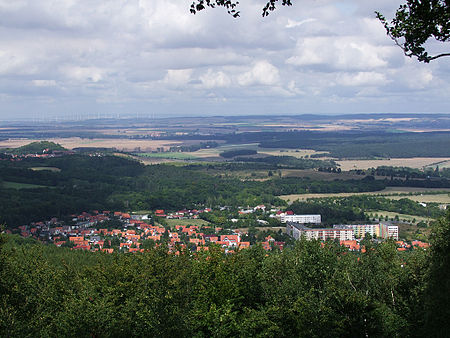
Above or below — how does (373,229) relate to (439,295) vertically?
below

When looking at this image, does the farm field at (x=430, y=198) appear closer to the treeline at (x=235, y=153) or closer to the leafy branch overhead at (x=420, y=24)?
the leafy branch overhead at (x=420, y=24)

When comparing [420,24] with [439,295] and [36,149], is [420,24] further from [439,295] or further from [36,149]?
[36,149]

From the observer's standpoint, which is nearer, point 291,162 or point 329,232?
point 329,232

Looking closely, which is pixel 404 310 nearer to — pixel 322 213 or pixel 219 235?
pixel 219 235

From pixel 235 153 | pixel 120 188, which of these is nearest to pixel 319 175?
pixel 120 188

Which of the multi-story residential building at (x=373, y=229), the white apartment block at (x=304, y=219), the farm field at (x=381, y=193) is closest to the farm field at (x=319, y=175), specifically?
the farm field at (x=381, y=193)

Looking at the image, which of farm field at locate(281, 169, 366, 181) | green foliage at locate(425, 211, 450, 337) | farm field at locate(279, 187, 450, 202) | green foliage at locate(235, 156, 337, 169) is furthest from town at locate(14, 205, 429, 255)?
green foliage at locate(235, 156, 337, 169)

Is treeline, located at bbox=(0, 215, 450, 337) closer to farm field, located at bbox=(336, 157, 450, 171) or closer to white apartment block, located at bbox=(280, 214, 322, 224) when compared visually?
white apartment block, located at bbox=(280, 214, 322, 224)

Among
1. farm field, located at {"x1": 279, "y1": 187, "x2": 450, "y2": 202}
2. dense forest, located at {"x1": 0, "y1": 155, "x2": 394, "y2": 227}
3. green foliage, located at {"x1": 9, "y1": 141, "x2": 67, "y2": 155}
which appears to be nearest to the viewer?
dense forest, located at {"x1": 0, "y1": 155, "x2": 394, "y2": 227}
